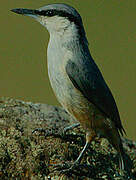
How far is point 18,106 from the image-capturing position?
507cm

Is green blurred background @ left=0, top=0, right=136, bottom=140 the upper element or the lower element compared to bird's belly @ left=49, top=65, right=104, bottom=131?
upper

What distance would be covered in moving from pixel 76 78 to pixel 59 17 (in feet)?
2.88

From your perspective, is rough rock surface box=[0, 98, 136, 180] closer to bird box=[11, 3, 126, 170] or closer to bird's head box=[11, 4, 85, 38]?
bird box=[11, 3, 126, 170]

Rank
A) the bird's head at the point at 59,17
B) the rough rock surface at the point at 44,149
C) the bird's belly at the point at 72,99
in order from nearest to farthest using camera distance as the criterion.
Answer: the rough rock surface at the point at 44,149 → the bird's belly at the point at 72,99 → the bird's head at the point at 59,17

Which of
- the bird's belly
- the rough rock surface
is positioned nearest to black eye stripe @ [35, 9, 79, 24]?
the bird's belly

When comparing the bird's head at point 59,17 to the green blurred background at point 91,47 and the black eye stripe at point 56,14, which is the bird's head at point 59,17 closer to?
the black eye stripe at point 56,14

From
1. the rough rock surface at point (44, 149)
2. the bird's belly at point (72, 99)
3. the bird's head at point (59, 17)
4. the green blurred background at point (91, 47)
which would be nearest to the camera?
the rough rock surface at point (44, 149)

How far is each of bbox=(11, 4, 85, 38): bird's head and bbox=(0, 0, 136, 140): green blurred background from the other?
4.67 metres

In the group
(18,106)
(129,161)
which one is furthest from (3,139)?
(129,161)

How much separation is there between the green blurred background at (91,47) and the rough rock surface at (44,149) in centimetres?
430

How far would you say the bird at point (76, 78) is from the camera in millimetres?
4496

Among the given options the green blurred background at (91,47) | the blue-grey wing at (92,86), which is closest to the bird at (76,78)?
the blue-grey wing at (92,86)

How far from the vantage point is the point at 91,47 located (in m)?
12.1

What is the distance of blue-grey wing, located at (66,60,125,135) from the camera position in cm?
453
